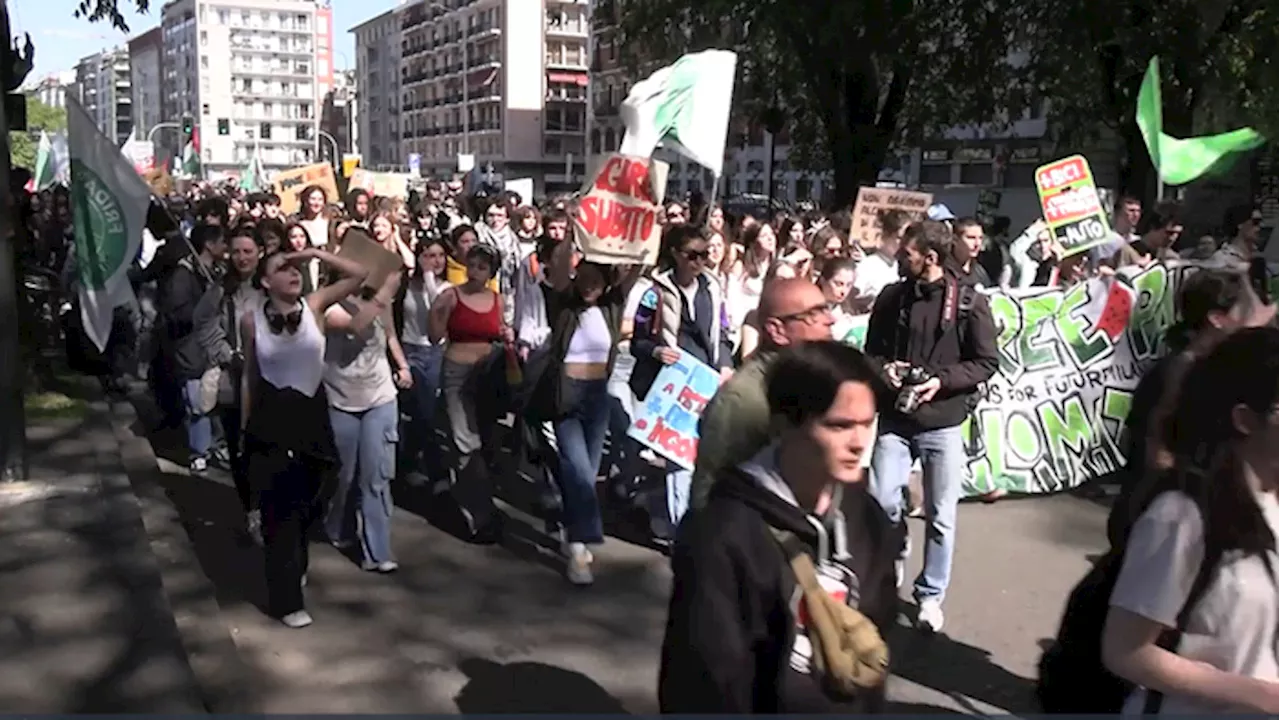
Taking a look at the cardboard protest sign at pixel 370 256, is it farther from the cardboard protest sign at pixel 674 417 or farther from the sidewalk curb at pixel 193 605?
the sidewalk curb at pixel 193 605

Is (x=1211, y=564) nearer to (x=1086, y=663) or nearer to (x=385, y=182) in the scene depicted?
(x=1086, y=663)

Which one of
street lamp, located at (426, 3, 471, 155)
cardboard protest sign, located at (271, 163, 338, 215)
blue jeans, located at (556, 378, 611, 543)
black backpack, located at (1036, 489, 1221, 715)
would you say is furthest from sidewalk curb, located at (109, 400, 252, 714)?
street lamp, located at (426, 3, 471, 155)

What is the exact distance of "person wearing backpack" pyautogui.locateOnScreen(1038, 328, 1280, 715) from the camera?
2252 mm

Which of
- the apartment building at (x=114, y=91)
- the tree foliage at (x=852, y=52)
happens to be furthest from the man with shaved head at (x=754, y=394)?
the apartment building at (x=114, y=91)

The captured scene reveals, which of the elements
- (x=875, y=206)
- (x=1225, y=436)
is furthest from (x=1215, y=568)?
(x=875, y=206)

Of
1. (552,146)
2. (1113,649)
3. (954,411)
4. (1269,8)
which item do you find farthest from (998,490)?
(552,146)

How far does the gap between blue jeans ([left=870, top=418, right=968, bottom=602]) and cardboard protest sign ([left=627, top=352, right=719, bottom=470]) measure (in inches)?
44.7

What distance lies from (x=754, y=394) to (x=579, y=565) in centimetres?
373

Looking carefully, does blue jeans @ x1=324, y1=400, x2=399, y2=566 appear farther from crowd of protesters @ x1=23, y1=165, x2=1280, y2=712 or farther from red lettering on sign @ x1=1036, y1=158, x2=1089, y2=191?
red lettering on sign @ x1=1036, y1=158, x2=1089, y2=191

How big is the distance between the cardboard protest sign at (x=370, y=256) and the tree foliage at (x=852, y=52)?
13.6 metres

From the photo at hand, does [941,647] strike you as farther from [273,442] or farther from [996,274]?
[996,274]

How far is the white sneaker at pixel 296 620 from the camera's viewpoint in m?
5.51

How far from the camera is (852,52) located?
19797mm

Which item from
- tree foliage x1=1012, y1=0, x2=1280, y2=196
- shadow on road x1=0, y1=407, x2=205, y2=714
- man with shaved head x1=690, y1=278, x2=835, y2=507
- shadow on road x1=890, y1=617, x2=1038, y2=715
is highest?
tree foliage x1=1012, y1=0, x2=1280, y2=196
